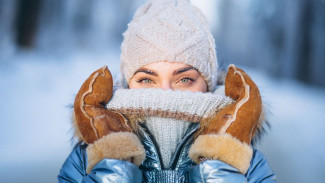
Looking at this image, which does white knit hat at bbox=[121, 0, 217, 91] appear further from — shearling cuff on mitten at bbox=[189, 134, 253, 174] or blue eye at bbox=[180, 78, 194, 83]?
shearling cuff on mitten at bbox=[189, 134, 253, 174]

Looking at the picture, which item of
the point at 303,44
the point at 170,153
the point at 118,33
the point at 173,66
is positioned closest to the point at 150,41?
the point at 173,66

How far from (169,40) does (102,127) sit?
0.43 metres

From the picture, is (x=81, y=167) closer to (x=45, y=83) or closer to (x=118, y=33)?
(x=45, y=83)

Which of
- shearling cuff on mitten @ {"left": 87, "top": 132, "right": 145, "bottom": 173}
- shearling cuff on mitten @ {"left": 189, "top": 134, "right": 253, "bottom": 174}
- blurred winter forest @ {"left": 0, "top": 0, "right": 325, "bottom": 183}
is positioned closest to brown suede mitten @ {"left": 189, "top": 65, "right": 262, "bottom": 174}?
shearling cuff on mitten @ {"left": 189, "top": 134, "right": 253, "bottom": 174}

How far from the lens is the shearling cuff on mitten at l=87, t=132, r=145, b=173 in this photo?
0.85m

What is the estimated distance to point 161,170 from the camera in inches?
38.3

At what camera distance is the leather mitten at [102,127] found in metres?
0.86

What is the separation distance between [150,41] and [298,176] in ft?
4.85

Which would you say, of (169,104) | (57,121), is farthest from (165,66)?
(57,121)

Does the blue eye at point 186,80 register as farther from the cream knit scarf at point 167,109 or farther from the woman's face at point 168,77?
the cream knit scarf at point 167,109

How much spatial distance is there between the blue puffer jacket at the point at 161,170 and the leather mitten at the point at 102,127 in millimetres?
30

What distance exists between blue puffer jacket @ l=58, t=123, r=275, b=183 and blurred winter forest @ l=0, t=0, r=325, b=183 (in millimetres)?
590

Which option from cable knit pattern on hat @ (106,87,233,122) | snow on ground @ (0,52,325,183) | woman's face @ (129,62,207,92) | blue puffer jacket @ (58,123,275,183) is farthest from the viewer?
snow on ground @ (0,52,325,183)

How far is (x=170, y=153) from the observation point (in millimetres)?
1019
